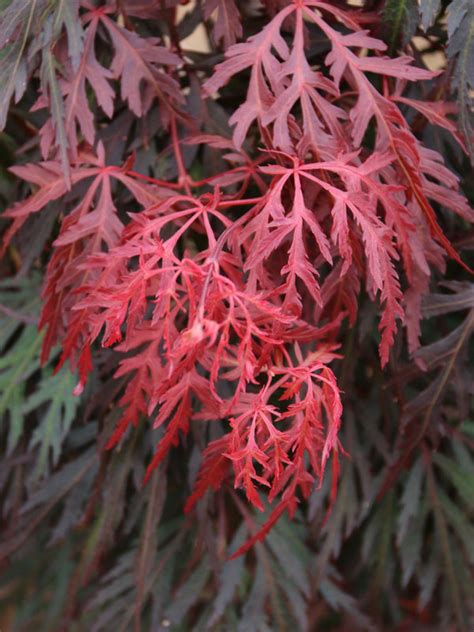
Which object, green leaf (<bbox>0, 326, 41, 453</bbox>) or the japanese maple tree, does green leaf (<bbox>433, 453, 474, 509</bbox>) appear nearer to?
the japanese maple tree

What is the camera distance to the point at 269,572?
100 centimetres

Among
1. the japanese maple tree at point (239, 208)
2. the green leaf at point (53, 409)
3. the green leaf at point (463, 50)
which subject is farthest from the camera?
the green leaf at point (53, 409)

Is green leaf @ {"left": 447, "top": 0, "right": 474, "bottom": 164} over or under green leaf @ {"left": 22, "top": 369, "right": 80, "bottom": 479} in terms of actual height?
over

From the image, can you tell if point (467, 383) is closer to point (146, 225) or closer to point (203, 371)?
point (203, 371)

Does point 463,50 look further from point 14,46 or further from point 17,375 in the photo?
point 17,375

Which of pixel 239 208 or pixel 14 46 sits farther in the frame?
pixel 239 208

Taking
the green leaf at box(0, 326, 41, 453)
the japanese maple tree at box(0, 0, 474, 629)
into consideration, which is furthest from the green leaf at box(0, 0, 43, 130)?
the green leaf at box(0, 326, 41, 453)

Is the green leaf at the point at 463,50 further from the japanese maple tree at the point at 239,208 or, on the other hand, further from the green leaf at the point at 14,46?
the green leaf at the point at 14,46

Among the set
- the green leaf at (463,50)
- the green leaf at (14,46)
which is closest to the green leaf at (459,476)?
the green leaf at (463,50)

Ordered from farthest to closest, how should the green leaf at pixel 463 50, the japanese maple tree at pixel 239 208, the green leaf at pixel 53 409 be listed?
the green leaf at pixel 53 409 < the green leaf at pixel 463 50 < the japanese maple tree at pixel 239 208

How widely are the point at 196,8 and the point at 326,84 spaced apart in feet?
0.91

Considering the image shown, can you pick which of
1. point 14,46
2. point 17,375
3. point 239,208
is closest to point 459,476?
point 239,208

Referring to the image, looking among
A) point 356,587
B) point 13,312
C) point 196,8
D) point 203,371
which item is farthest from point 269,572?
point 196,8

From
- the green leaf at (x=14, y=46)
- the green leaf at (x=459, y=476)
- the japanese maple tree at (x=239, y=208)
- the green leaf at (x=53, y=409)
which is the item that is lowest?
the green leaf at (x=459, y=476)
